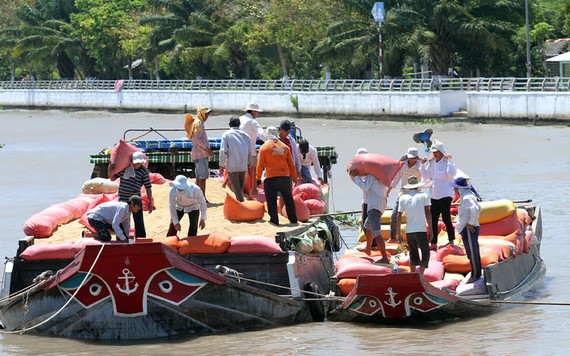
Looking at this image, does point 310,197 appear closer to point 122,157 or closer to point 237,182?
point 237,182

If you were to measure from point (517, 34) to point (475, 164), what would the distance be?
21.8m

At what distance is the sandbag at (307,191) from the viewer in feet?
58.9

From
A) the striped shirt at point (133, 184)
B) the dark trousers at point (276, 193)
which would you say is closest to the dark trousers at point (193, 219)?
the striped shirt at point (133, 184)

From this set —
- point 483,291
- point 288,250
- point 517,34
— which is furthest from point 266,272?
point 517,34

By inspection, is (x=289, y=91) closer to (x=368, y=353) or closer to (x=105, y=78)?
(x=105, y=78)

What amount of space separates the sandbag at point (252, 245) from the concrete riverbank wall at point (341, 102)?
34.5m

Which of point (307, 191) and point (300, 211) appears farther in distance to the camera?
point (307, 191)

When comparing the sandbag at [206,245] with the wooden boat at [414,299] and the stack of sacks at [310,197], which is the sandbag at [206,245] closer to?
the wooden boat at [414,299]

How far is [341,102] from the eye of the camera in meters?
59.8

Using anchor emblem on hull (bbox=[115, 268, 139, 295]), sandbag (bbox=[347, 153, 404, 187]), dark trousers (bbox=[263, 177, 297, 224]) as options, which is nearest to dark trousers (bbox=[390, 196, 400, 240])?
sandbag (bbox=[347, 153, 404, 187])

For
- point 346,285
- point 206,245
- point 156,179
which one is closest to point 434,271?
point 346,285

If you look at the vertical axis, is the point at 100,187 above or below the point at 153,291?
above

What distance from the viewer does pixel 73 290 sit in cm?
1465

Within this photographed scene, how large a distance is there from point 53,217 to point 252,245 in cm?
297
